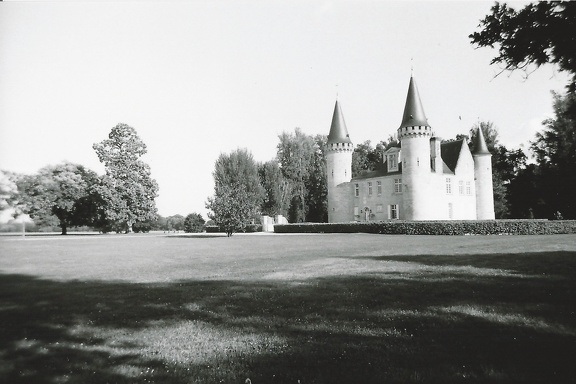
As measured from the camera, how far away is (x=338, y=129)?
55000mm

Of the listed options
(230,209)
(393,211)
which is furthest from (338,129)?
(230,209)

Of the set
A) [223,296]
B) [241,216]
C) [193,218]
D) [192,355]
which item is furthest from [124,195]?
[192,355]

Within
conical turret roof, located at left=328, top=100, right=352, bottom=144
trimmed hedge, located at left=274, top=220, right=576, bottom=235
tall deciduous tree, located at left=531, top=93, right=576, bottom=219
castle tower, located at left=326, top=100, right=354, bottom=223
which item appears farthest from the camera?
conical turret roof, located at left=328, top=100, right=352, bottom=144

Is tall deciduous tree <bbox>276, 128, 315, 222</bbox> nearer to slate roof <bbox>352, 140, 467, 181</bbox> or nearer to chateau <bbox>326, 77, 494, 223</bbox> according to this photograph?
chateau <bbox>326, 77, 494, 223</bbox>

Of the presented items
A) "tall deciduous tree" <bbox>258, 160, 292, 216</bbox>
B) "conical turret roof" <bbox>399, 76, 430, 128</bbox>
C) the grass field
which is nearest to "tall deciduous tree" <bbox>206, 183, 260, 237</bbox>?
"conical turret roof" <bbox>399, 76, 430, 128</bbox>

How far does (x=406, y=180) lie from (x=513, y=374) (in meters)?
43.8

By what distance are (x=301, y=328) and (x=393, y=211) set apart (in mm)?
45151

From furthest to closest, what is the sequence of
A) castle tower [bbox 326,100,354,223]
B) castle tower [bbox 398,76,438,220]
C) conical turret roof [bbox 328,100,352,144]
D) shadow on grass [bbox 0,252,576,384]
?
conical turret roof [bbox 328,100,352,144], castle tower [bbox 326,100,354,223], castle tower [bbox 398,76,438,220], shadow on grass [bbox 0,252,576,384]

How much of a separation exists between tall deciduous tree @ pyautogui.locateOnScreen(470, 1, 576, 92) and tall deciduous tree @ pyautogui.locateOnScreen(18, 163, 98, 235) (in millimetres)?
46307

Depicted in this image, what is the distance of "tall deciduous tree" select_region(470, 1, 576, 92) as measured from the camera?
6891mm

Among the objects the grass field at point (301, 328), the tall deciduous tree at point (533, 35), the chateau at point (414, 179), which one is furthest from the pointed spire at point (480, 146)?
the tall deciduous tree at point (533, 35)

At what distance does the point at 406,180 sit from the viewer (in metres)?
46.4

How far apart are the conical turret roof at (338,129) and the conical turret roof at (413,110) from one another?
10.3 meters

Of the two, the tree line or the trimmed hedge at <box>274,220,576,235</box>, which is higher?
the tree line
